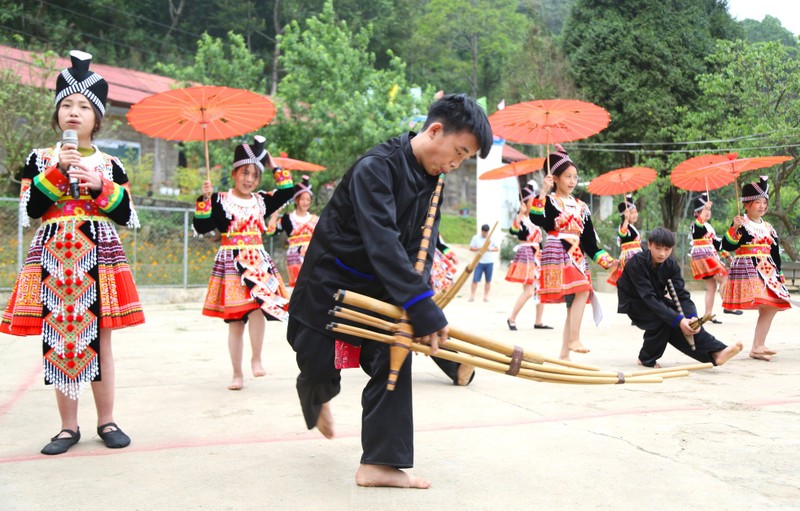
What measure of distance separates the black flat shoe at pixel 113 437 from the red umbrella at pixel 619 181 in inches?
329

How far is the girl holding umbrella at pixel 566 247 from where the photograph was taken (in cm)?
661

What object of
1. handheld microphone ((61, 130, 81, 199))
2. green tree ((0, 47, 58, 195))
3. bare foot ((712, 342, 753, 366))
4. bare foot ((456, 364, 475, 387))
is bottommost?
bare foot ((456, 364, 475, 387))

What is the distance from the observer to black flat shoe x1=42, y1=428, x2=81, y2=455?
12.2 feet

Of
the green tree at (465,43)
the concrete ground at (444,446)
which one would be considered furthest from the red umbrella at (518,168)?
the green tree at (465,43)

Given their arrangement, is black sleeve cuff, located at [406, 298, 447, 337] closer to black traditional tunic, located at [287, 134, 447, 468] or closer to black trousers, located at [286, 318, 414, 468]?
black traditional tunic, located at [287, 134, 447, 468]

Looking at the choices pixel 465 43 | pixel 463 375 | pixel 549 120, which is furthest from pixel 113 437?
pixel 465 43

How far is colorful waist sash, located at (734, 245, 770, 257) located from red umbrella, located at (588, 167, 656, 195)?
363 centimetres

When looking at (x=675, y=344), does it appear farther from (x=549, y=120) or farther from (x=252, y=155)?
(x=252, y=155)

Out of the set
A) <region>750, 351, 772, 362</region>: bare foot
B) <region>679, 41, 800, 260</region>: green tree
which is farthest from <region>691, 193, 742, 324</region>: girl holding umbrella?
<region>679, 41, 800, 260</region>: green tree

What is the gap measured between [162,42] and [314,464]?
35464 millimetres

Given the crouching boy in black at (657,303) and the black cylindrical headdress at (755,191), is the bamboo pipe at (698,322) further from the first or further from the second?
the black cylindrical headdress at (755,191)

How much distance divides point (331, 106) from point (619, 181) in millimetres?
7520

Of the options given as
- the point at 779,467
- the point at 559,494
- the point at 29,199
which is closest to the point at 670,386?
the point at 779,467

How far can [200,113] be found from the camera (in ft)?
21.1
